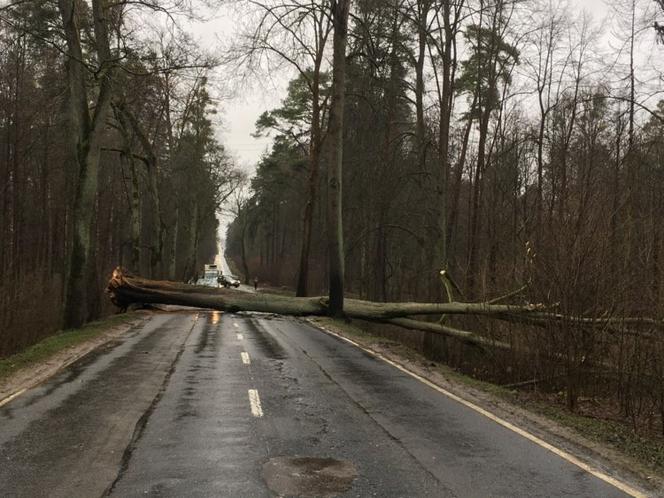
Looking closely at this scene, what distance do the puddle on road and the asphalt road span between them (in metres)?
0.02

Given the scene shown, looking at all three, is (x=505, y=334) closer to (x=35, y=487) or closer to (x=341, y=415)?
(x=341, y=415)

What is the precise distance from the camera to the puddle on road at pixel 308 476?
5.50m

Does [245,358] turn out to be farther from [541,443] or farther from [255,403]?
[541,443]

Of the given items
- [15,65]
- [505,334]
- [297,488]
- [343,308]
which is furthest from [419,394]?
[15,65]

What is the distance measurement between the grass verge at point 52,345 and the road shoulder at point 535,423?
Result: 7.75 metres

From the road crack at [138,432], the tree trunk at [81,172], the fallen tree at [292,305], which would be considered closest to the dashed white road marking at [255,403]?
the road crack at [138,432]

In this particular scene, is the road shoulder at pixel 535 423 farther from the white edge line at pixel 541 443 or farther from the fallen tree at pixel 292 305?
the fallen tree at pixel 292 305

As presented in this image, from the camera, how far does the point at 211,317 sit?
2480 cm

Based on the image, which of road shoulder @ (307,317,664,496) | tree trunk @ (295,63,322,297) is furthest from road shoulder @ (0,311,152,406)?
tree trunk @ (295,63,322,297)

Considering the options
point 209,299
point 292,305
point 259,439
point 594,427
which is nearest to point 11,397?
point 259,439

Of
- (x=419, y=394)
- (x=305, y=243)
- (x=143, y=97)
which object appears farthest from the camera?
(x=305, y=243)

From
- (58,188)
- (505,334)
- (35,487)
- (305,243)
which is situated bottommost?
(35,487)

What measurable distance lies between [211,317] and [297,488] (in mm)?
19813

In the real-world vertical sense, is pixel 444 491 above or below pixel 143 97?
below
